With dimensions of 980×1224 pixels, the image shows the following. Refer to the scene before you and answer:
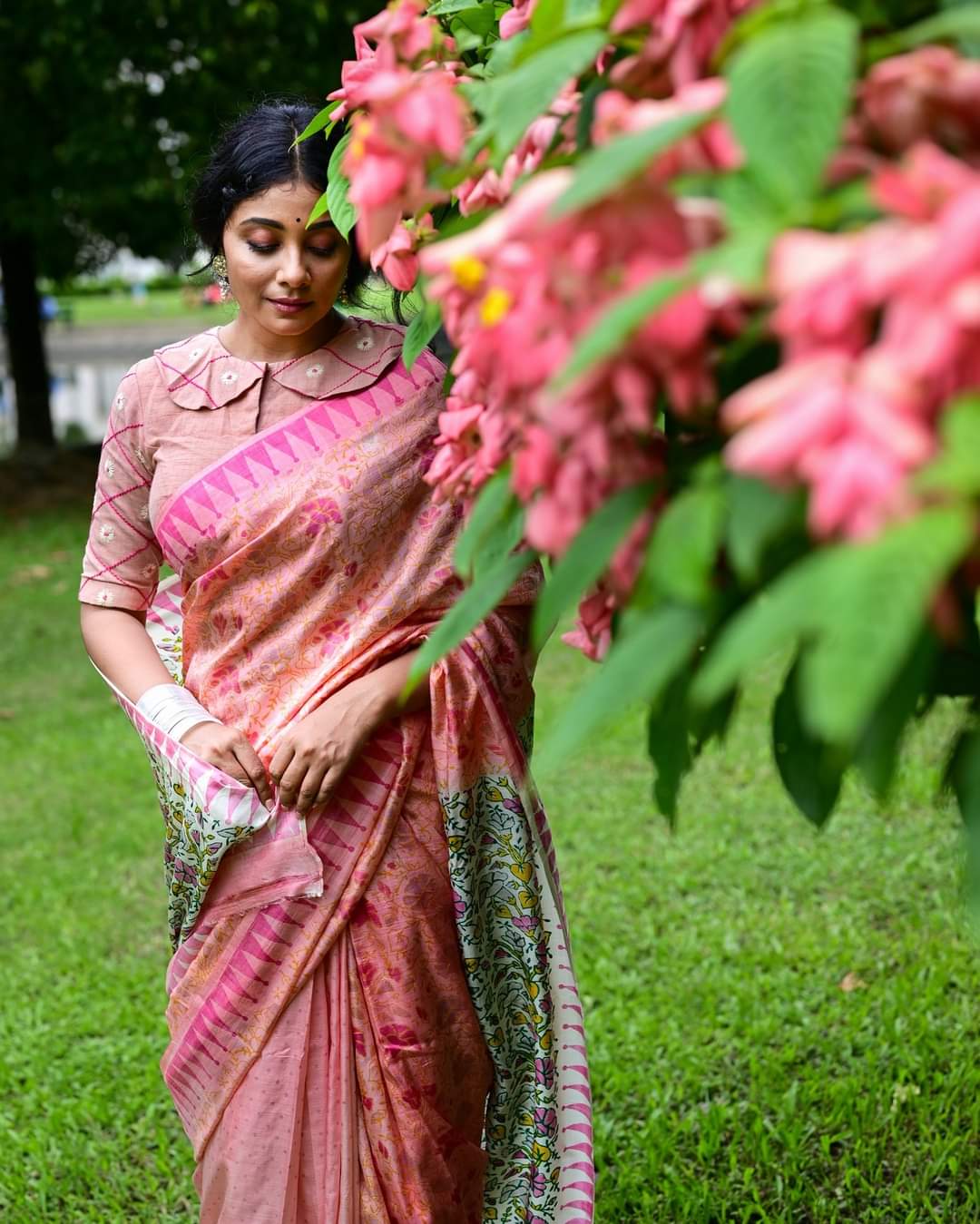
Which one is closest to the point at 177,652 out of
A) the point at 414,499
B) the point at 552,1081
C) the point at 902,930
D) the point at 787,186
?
the point at 414,499

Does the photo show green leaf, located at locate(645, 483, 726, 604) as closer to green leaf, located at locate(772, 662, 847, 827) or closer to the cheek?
green leaf, located at locate(772, 662, 847, 827)

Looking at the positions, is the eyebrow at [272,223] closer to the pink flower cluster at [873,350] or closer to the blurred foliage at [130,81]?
the pink flower cluster at [873,350]

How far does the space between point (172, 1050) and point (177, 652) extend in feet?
2.04

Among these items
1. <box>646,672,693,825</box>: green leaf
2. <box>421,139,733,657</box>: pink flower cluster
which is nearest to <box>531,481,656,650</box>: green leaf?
<box>421,139,733,657</box>: pink flower cluster

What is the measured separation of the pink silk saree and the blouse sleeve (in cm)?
11

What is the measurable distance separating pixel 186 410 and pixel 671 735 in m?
1.39

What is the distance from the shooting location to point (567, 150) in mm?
1074

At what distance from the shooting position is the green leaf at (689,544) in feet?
2.56

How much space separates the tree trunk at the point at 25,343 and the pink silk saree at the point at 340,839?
8.67m

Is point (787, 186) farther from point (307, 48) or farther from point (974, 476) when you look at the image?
point (307, 48)

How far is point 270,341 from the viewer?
7.33 ft

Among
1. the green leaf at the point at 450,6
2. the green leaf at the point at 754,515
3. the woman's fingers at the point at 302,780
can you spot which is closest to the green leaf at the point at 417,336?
the green leaf at the point at 450,6

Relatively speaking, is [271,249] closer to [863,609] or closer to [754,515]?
[754,515]

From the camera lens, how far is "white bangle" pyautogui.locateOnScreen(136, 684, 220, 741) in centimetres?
215
